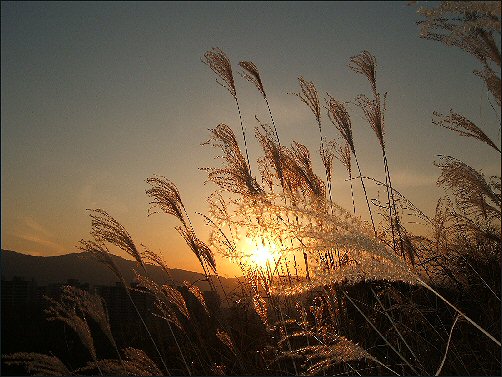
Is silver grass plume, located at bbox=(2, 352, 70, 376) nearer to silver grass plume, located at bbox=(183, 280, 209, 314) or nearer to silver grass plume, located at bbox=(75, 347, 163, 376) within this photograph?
silver grass plume, located at bbox=(75, 347, 163, 376)

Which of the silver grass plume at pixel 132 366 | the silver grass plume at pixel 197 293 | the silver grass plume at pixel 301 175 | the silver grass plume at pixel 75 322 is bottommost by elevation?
the silver grass plume at pixel 132 366

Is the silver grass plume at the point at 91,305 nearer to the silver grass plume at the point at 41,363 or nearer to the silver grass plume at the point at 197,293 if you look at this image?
the silver grass plume at the point at 41,363

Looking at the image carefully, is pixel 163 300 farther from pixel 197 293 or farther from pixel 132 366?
pixel 132 366

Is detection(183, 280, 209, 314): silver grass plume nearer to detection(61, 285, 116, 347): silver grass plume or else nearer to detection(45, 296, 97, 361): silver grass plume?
detection(61, 285, 116, 347): silver grass plume

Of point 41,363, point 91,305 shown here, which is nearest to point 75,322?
point 91,305

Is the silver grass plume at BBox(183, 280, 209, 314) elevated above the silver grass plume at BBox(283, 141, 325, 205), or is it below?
below

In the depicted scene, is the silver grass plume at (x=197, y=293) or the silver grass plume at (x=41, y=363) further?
the silver grass plume at (x=197, y=293)

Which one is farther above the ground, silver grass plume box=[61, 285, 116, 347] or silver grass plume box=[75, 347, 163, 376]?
silver grass plume box=[61, 285, 116, 347]

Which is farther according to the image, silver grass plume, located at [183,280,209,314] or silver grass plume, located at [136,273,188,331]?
silver grass plume, located at [183,280,209,314]

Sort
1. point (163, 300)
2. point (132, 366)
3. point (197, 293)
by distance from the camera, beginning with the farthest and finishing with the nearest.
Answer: point (197, 293) → point (163, 300) → point (132, 366)

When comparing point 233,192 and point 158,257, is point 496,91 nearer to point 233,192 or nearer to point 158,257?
point 233,192

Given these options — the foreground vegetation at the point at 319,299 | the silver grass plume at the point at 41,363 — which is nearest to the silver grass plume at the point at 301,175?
the foreground vegetation at the point at 319,299

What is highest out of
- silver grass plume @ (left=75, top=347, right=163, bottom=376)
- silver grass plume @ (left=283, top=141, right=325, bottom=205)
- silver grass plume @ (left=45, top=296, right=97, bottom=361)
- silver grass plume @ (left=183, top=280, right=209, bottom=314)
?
silver grass plume @ (left=283, top=141, right=325, bottom=205)

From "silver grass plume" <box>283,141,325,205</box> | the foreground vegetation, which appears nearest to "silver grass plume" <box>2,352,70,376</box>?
the foreground vegetation
